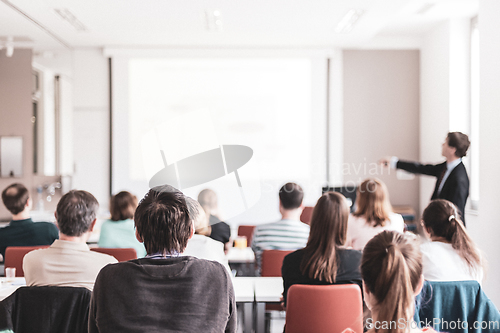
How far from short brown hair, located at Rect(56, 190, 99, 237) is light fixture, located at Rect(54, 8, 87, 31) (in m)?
3.40

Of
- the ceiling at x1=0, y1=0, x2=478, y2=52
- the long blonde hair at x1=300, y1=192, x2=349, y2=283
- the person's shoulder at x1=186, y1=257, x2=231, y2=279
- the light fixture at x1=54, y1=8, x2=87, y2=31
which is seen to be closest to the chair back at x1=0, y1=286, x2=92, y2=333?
the person's shoulder at x1=186, y1=257, x2=231, y2=279

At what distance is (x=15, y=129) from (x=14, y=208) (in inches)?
131

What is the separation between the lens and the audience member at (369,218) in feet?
9.66

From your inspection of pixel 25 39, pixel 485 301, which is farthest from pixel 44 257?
pixel 25 39

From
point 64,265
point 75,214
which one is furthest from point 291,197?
point 64,265

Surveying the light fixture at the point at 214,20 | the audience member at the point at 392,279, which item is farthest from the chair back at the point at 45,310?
the light fixture at the point at 214,20

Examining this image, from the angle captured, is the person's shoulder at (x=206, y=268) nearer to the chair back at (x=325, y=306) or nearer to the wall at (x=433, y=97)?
the chair back at (x=325, y=306)

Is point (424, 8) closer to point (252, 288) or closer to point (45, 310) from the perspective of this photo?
point (252, 288)

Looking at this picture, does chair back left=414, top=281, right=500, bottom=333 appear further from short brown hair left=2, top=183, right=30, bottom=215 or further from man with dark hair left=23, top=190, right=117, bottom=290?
short brown hair left=2, top=183, right=30, bottom=215

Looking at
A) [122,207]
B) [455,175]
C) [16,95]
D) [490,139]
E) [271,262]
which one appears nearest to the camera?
[271,262]

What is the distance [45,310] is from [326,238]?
1274 millimetres

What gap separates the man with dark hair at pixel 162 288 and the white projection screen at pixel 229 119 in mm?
4641

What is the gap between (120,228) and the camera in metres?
3.25

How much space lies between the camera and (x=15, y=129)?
20.0 feet
